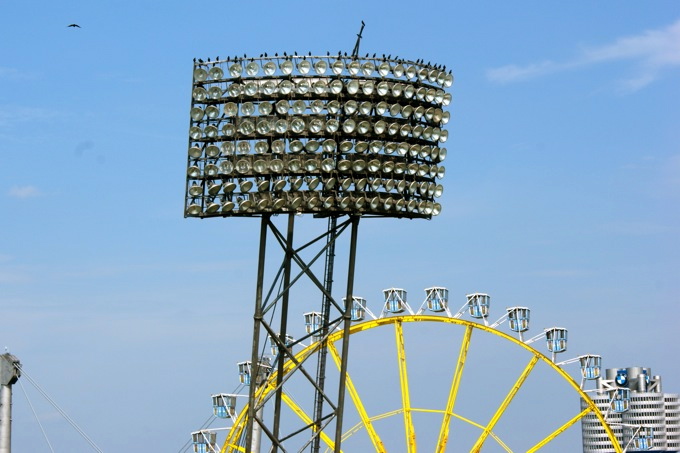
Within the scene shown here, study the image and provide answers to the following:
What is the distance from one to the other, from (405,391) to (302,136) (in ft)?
106

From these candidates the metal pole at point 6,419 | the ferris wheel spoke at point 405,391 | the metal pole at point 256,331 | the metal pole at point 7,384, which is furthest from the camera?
the ferris wheel spoke at point 405,391

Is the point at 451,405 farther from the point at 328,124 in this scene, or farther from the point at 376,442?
the point at 328,124

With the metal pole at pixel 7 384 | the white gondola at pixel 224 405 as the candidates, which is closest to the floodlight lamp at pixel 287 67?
the metal pole at pixel 7 384

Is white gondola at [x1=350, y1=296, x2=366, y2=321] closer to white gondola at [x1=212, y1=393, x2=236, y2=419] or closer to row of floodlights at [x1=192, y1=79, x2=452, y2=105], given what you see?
white gondola at [x1=212, y1=393, x2=236, y2=419]

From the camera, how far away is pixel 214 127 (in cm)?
5534

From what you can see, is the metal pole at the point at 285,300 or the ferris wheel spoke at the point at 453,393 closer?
the metal pole at the point at 285,300

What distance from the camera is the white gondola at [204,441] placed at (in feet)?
291

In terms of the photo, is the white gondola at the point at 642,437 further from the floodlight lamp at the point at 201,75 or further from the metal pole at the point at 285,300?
the floodlight lamp at the point at 201,75

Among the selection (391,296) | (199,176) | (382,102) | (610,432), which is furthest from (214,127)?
(610,432)

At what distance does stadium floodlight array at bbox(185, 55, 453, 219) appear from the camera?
54.6m

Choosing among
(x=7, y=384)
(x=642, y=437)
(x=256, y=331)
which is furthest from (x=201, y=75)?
(x=642, y=437)

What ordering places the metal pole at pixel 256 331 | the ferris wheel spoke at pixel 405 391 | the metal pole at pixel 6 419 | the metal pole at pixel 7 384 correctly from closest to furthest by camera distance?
the metal pole at pixel 256 331 → the metal pole at pixel 6 419 → the metal pole at pixel 7 384 → the ferris wheel spoke at pixel 405 391

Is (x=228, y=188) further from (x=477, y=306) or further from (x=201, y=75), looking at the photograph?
(x=477, y=306)

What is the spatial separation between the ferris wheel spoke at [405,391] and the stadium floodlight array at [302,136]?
30.1 metres
